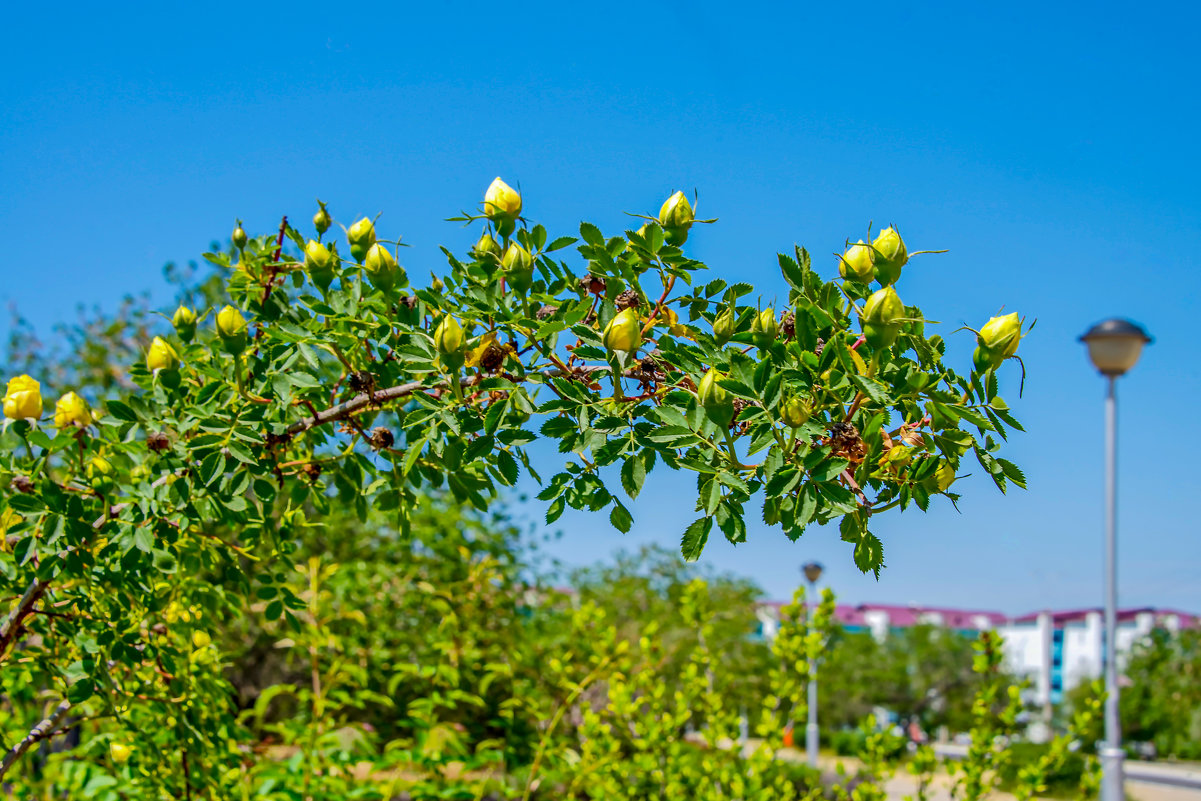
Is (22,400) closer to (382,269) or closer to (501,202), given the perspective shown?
(382,269)

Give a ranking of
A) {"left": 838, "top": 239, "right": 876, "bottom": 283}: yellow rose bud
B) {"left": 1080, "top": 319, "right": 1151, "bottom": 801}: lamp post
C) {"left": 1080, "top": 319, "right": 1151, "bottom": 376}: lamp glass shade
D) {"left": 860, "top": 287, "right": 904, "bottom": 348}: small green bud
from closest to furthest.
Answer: {"left": 860, "top": 287, "right": 904, "bottom": 348}: small green bud < {"left": 838, "top": 239, "right": 876, "bottom": 283}: yellow rose bud < {"left": 1080, "top": 319, "right": 1151, "bottom": 801}: lamp post < {"left": 1080, "top": 319, "right": 1151, "bottom": 376}: lamp glass shade

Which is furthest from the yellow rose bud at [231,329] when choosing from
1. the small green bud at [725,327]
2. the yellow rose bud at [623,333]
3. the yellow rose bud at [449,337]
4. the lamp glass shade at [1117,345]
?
the lamp glass shade at [1117,345]

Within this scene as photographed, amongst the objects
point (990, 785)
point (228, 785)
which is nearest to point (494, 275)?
point (228, 785)

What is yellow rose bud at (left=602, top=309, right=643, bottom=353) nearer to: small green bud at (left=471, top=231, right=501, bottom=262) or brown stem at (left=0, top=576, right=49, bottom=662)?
small green bud at (left=471, top=231, right=501, bottom=262)

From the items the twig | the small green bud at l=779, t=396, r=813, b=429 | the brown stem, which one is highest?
the small green bud at l=779, t=396, r=813, b=429

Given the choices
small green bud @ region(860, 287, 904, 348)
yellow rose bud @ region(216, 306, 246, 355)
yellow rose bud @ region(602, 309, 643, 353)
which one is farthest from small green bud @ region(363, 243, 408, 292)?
small green bud @ region(860, 287, 904, 348)

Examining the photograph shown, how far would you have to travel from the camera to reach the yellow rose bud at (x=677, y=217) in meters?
1.32

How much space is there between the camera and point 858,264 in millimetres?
1202

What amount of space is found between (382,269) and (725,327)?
581 mm

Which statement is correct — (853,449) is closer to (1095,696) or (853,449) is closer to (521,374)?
(521,374)

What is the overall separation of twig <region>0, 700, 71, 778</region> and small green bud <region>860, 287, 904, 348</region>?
162cm

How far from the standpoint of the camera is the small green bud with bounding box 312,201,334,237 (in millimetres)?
1605

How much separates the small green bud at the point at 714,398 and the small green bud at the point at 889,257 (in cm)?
25

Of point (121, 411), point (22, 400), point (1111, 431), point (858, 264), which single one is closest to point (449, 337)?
point (858, 264)
